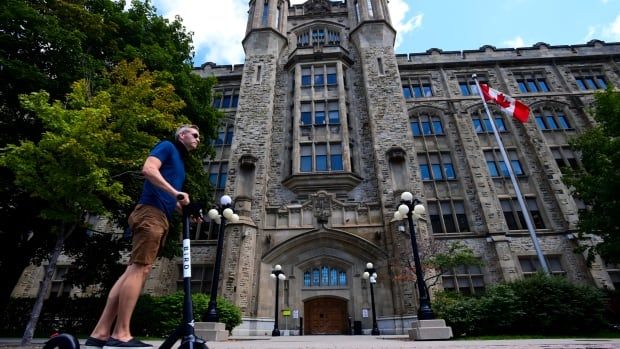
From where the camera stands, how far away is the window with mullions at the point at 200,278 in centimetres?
1611

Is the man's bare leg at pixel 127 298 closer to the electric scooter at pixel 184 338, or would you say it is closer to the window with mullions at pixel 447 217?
the electric scooter at pixel 184 338

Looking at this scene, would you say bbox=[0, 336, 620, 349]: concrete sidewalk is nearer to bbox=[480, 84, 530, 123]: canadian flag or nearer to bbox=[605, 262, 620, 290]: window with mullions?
bbox=[480, 84, 530, 123]: canadian flag

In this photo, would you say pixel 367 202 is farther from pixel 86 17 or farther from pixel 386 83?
pixel 86 17

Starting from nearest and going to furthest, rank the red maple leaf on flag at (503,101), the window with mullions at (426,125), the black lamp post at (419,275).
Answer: the black lamp post at (419,275) → the red maple leaf on flag at (503,101) → the window with mullions at (426,125)

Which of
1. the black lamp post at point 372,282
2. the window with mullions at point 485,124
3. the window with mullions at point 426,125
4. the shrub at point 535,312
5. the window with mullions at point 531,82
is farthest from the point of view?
the window with mullions at point 531,82

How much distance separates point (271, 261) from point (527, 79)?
24072mm

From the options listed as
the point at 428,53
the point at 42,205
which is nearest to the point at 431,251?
the point at 42,205

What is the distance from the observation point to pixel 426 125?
22.0m

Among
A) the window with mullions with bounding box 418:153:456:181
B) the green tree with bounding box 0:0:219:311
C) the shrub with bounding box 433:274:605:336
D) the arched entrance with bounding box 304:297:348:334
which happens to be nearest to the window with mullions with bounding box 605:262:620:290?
the window with mullions with bounding box 418:153:456:181

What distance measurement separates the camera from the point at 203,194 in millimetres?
12719

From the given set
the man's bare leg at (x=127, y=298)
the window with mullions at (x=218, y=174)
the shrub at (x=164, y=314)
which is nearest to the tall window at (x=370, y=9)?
the window with mullions at (x=218, y=174)

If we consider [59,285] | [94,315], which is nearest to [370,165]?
[94,315]

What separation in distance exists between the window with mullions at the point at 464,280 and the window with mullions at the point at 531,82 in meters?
15.7

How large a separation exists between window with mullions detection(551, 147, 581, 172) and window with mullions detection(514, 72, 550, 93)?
571 centimetres
